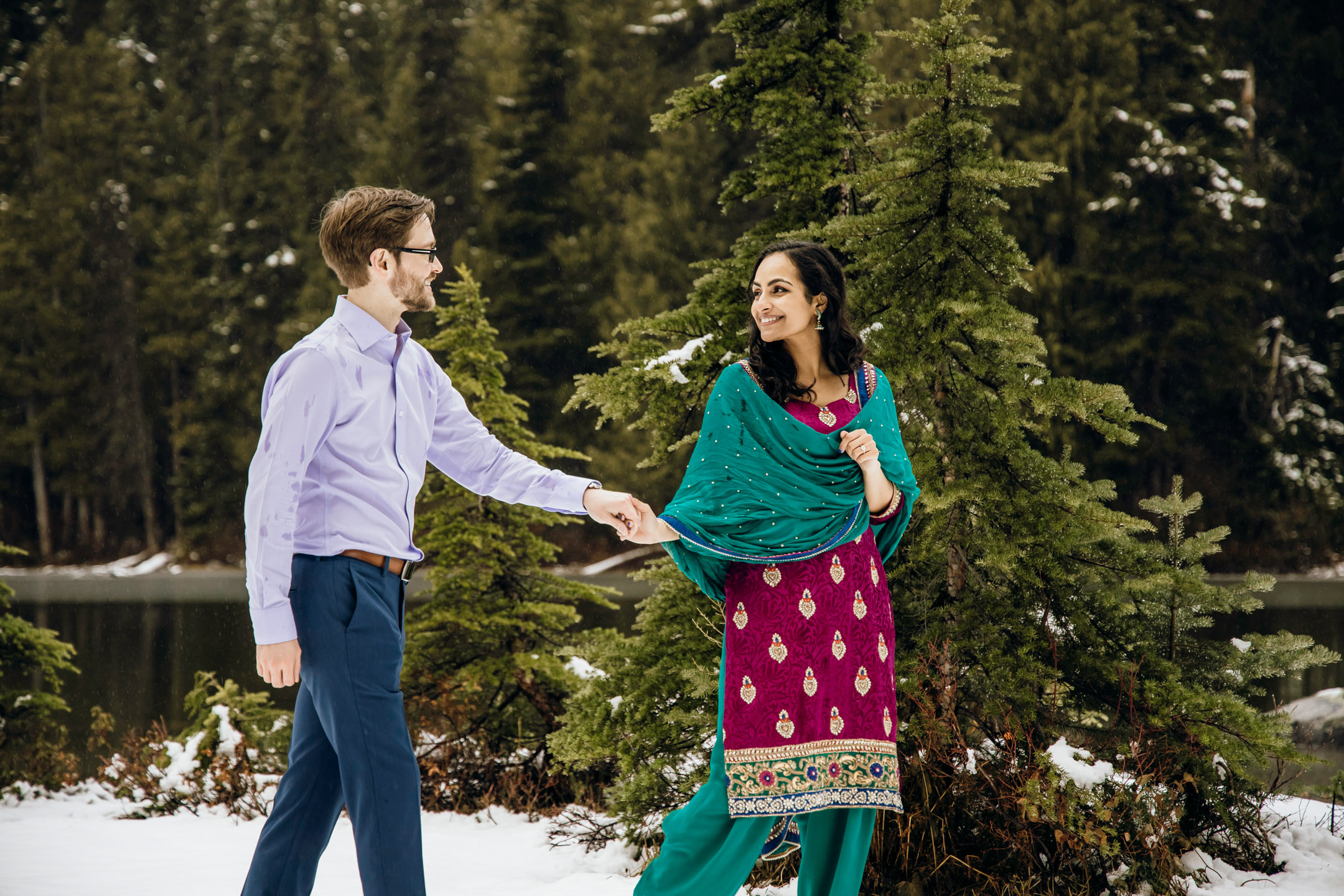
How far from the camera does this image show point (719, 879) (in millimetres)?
2748

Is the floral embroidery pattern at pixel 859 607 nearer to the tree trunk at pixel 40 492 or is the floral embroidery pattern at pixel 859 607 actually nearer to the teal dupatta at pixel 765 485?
the teal dupatta at pixel 765 485

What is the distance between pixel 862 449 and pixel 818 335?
0.35 metres

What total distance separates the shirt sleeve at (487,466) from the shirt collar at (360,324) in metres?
0.31

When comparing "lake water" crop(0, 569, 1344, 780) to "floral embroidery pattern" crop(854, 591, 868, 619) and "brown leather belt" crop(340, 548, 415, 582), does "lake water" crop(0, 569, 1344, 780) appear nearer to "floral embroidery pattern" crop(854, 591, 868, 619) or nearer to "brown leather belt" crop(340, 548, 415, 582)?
"brown leather belt" crop(340, 548, 415, 582)

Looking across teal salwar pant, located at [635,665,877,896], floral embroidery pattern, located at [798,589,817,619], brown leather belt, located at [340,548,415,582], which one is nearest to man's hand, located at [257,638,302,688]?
brown leather belt, located at [340,548,415,582]

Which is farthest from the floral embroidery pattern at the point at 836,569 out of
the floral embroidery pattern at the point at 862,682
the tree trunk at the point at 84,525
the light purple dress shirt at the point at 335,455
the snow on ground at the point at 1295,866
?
the tree trunk at the point at 84,525

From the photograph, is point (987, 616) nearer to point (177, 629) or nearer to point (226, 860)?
point (226, 860)

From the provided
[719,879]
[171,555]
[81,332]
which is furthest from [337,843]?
[81,332]

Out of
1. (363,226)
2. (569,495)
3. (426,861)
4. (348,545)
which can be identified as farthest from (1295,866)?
(363,226)

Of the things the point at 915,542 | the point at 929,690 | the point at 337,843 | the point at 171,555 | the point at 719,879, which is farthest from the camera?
the point at 171,555

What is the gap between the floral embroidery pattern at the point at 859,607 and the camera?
2.80m

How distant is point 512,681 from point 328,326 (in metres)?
5.05

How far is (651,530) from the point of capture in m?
2.79

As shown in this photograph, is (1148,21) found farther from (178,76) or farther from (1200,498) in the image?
(178,76)
